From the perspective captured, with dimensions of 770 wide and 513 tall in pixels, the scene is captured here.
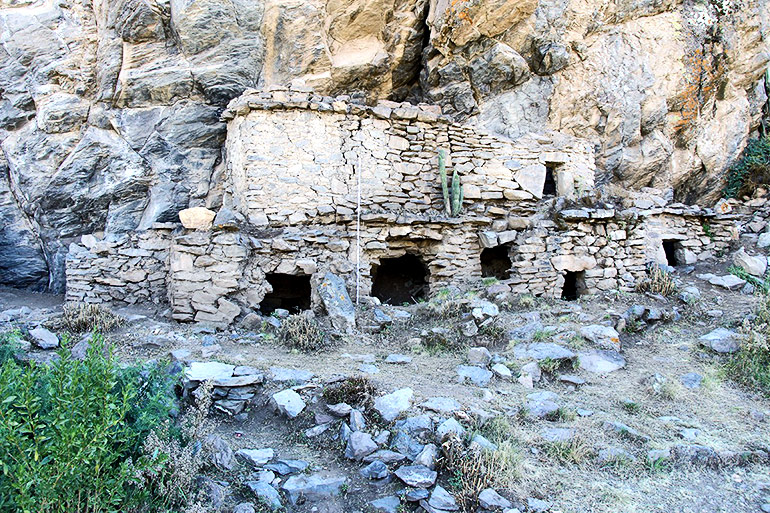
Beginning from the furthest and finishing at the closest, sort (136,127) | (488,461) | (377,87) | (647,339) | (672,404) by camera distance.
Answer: (377,87), (136,127), (647,339), (672,404), (488,461)

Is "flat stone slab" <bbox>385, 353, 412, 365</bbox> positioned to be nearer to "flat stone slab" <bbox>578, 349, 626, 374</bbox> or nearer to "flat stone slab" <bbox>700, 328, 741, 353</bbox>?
"flat stone slab" <bbox>578, 349, 626, 374</bbox>

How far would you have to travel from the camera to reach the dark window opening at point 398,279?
10.0 m

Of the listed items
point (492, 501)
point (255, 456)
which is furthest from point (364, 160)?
point (492, 501)

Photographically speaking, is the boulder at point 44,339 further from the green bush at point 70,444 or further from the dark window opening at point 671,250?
the dark window opening at point 671,250

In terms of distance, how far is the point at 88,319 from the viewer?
6.94 meters

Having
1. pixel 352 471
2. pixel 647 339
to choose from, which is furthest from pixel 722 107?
pixel 352 471

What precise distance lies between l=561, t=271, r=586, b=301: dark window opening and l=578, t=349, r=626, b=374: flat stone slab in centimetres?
275

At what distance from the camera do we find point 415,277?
33.2 feet

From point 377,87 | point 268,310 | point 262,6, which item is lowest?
point 268,310

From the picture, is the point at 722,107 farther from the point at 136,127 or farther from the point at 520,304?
the point at 136,127

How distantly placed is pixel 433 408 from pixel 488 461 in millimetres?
888

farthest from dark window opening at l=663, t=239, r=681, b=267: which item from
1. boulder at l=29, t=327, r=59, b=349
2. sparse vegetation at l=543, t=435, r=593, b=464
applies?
boulder at l=29, t=327, r=59, b=349

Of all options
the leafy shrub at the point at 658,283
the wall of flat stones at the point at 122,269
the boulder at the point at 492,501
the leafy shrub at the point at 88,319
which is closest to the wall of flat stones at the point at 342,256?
the wall of flat stones at the point at 122,269

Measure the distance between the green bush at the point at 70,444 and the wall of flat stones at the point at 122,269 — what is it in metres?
5.14
